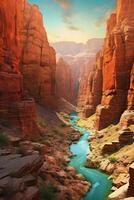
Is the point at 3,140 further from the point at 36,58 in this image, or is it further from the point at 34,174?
the point at 36,58

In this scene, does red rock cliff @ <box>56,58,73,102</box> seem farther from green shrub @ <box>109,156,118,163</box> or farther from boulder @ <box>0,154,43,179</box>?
boulder @ <box>0,154,43,179</box>

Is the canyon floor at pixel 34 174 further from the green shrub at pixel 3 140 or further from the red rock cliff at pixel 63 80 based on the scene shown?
the red rock cliff at pixel 63 80

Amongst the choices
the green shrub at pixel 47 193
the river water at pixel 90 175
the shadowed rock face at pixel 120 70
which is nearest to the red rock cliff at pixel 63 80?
the shadowed rock face at pixel 120 70

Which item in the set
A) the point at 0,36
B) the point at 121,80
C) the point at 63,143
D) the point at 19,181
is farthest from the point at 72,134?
the point at 19,181

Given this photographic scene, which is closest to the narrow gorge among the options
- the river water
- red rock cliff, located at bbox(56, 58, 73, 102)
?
the river water

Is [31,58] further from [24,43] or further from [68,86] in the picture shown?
[68,86]

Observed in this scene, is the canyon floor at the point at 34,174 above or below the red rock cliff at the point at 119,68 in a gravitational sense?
below
